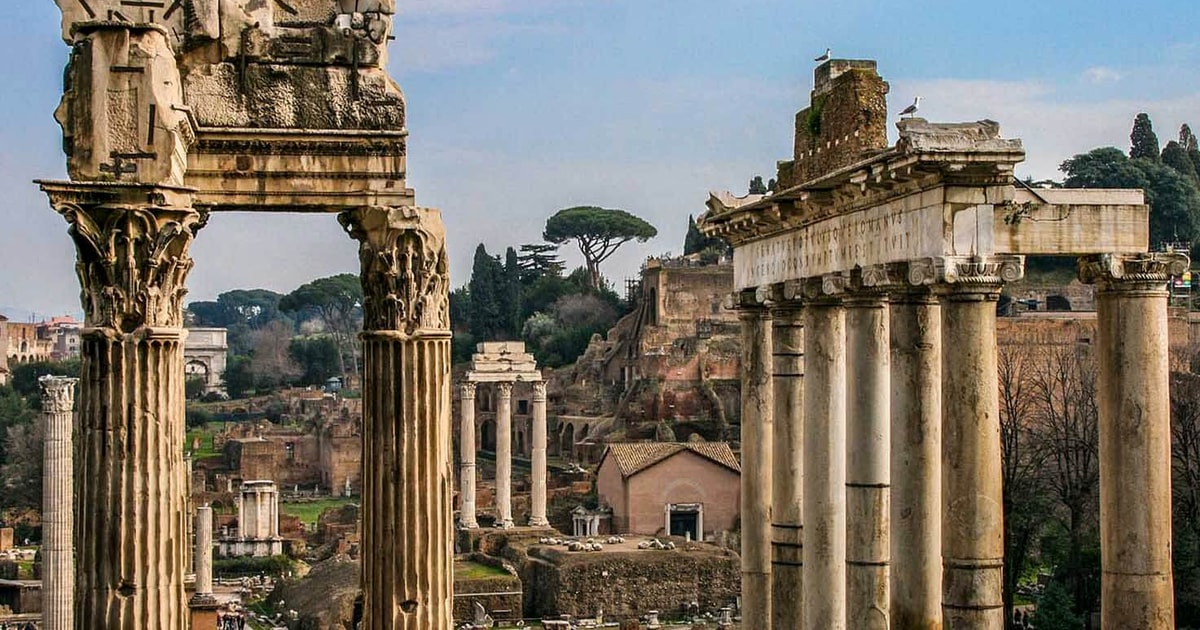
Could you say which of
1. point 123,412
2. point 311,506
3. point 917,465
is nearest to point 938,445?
point 917,465

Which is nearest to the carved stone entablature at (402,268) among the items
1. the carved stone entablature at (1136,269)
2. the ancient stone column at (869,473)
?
the ancient stone column at (869,473)

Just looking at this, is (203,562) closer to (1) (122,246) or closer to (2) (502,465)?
(2) (502,465)

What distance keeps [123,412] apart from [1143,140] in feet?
175

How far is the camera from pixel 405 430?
6602mm

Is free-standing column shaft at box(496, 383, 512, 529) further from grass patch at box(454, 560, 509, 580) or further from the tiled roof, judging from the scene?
grass patch at box(454, 560, 509, 580)

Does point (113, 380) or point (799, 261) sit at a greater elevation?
point (799, 261)

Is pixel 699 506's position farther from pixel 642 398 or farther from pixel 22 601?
pixel 22 601

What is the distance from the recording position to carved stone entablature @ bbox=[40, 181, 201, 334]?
5.38 meters

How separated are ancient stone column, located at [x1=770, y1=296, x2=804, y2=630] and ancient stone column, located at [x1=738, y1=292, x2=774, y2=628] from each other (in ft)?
0.63

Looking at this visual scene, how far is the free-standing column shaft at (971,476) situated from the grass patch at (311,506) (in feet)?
140

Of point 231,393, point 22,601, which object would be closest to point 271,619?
point 22,601

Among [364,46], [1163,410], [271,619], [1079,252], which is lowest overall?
[271,619]

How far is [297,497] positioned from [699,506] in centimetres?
1853

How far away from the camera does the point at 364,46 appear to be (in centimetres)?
676
